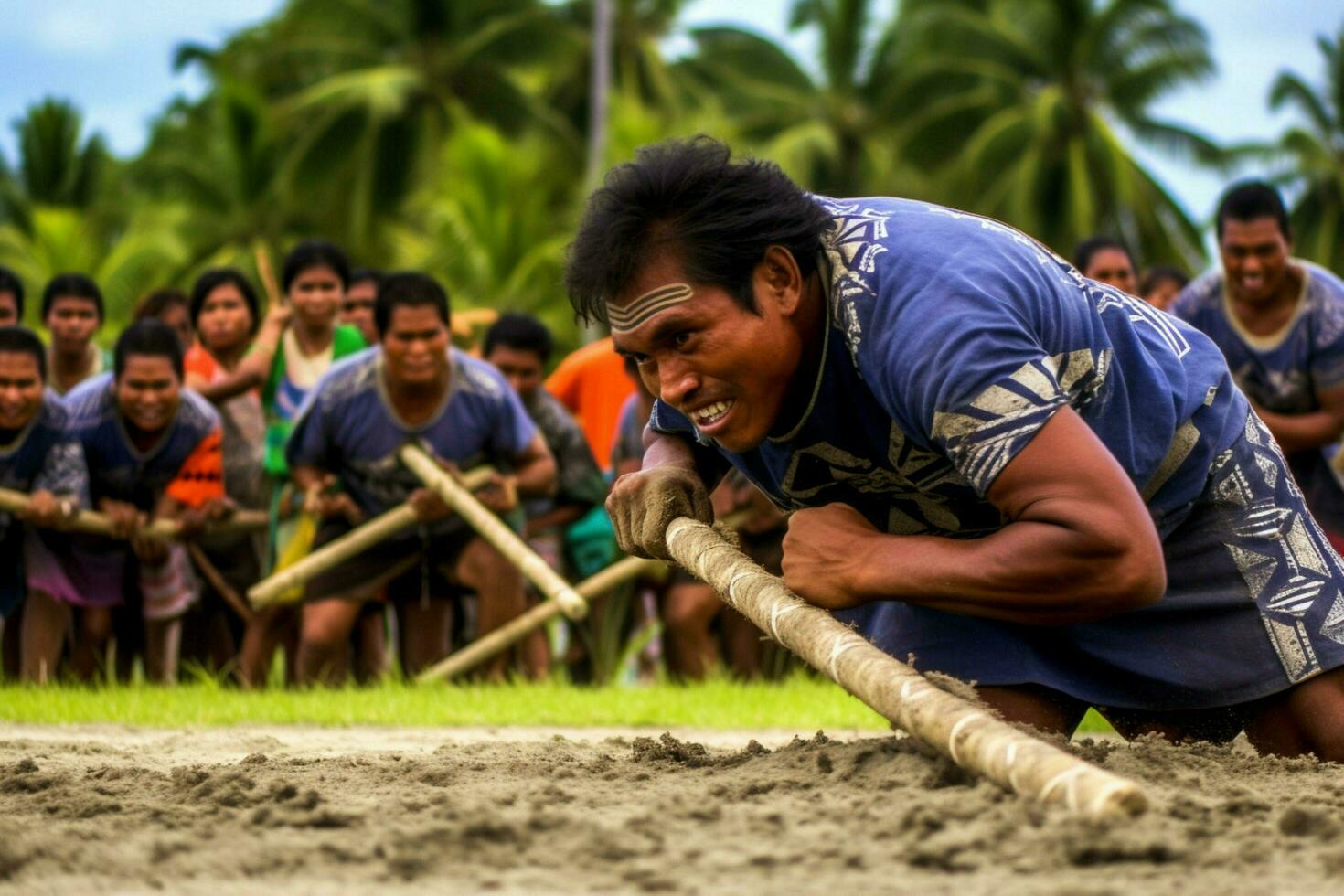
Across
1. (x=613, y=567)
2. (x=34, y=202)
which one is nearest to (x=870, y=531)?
(x=613, y=567)

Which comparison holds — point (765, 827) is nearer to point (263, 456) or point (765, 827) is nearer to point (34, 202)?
point (263, 456)

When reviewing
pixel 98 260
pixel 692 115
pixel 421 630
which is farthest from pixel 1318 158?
pixel 421 630

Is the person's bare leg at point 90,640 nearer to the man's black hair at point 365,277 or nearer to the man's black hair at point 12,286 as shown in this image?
the man's black hair at point 12,286

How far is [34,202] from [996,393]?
110 ft

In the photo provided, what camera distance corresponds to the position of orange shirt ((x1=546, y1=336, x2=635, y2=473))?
31.1 feet

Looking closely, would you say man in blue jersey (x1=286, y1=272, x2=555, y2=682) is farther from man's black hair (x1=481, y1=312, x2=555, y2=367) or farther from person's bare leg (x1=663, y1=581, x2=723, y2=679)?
man's black hair (x1=481, y1=312, x2=555, y2=367)

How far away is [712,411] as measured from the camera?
3211 mm

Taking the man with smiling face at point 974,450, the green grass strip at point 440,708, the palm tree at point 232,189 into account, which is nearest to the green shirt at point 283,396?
the green grass strip at point 440,708

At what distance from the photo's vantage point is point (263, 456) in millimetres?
8594

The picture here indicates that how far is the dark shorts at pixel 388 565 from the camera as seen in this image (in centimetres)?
772

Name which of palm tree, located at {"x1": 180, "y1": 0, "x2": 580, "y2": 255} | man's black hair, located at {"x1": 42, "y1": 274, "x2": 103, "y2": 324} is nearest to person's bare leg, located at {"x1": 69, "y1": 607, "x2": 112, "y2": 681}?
man's black hair, located at {"x1": 42, "y1": 274, "x2": 103, "y2": 324}

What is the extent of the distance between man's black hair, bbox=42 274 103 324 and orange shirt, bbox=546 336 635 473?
98.8 inches

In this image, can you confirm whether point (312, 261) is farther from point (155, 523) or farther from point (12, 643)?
point (12, 643)

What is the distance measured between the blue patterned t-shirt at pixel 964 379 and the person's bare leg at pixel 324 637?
4.14 meters
